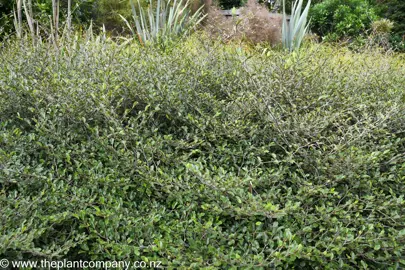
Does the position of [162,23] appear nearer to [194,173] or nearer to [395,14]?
[194,173]

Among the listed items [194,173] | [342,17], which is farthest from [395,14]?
[194,173]

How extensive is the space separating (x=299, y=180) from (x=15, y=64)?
172 centimetres

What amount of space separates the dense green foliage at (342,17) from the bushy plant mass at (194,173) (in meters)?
7.18

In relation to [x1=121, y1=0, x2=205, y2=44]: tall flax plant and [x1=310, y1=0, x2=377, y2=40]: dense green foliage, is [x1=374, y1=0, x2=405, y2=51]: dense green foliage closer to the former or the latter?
[x1=310, y1=0, x2=377, y2=40]: dense green foliage

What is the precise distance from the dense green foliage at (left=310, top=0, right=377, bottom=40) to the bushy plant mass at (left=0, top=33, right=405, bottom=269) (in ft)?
23.5

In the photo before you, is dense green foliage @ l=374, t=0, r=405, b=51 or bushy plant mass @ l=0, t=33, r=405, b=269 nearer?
bushy plant mass @ l=0, t=33, r=405, b=269

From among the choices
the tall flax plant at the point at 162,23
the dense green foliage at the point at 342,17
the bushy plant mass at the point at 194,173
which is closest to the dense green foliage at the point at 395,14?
the dense green foliage at the point at 342,17

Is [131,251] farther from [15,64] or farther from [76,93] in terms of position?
[15,64]

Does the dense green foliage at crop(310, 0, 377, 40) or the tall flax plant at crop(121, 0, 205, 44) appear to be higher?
the tall flax plant at crop(121, 0, 205, 44)

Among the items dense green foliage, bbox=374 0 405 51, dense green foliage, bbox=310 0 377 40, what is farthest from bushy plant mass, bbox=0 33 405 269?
dense green foliage, bbox=374 0 405 51

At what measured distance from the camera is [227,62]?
2.43 m

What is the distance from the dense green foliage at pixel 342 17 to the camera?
862 centimetres

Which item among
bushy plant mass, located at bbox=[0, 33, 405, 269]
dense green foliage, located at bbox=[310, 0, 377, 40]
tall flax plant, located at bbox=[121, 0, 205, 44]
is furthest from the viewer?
dense green foliage, located at bbox=[310, 0, 377, 40]

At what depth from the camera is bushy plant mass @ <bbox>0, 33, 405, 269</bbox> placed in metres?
1.46
